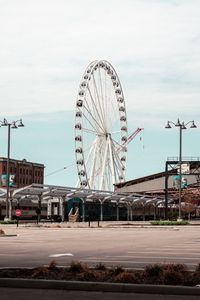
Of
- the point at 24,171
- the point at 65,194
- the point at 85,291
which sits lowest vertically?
the point at 85,291

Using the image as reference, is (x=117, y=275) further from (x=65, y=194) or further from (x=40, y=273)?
(x=65, y=194)

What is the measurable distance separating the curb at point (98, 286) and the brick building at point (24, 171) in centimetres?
14391

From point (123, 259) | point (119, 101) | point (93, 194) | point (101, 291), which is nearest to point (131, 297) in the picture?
point (101, 291)

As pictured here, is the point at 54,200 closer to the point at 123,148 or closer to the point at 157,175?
the point at 123,148

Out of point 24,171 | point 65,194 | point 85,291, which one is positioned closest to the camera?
point 85,291

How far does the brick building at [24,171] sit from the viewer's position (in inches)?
6230

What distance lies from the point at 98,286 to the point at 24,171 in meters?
160

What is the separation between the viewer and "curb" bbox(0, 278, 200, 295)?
10.7m

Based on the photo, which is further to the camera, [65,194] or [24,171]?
[24,171]

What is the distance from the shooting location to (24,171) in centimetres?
16925

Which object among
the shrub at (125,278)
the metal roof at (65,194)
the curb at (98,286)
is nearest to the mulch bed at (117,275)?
the shrub at (125,278)

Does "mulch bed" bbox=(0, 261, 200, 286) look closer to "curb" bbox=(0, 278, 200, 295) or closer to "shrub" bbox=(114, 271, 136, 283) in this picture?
"shrub" bbox=(114, 271, 136, 283)

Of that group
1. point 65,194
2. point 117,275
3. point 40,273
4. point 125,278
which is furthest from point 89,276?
point 65,194

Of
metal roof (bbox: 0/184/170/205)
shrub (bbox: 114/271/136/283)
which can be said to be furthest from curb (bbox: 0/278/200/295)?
metal roof (bbox: 0/184/170/205)
